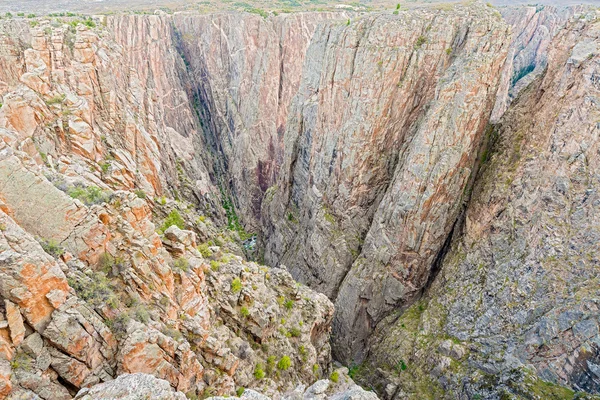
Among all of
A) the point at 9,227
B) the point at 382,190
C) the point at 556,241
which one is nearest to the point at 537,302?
the point at 556,241

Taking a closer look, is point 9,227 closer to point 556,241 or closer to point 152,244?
point 152,244

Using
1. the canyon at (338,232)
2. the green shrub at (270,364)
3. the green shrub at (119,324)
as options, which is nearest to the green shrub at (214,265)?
the canyon at (338,232)

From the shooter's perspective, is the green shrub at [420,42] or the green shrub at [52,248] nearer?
Answer: the green shrub at [52,248]

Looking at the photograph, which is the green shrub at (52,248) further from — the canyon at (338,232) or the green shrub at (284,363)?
the green shrub at (284,363)

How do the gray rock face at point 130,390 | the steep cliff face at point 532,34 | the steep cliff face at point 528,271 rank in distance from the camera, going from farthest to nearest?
1. the steep cliff face at point 532,34
2. the steep cliff face at point 528,271
3. the gray rock face at point 130,390

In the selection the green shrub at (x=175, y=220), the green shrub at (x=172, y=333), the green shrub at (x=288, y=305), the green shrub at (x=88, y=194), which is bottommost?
the green shrub at (x=288, y=305)

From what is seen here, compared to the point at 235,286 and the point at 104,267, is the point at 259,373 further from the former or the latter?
the point at 104,267

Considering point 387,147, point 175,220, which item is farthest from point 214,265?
point 387,147
